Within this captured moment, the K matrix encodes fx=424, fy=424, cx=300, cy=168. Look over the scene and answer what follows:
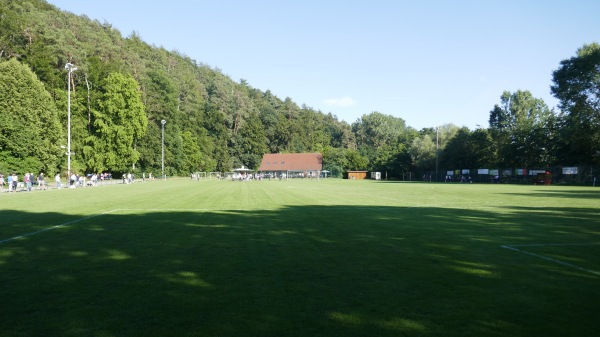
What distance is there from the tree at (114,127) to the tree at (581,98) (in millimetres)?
61797

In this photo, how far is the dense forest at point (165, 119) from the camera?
172 feet

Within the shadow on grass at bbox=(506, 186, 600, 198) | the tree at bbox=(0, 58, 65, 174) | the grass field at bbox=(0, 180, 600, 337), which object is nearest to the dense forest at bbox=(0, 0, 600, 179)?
the tree at bbox=(0, 58, 65, 174)

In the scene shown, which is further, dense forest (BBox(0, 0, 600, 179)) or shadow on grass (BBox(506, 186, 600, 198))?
dense forest (BBox(0, 0, 600, 179))

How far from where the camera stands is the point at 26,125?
49.6 m

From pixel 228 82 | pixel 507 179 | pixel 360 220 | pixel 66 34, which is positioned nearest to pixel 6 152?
pixel 66 34

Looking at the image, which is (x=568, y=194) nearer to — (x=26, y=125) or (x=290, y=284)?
(x=290, y=284)

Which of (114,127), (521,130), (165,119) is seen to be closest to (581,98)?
(521,130)

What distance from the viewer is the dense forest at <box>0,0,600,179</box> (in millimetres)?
52406

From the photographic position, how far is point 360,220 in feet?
47.0

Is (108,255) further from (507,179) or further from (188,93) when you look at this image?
(188,93)

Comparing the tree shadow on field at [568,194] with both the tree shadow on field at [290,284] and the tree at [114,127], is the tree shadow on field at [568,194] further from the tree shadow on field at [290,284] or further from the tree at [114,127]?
the tree at [114,127]

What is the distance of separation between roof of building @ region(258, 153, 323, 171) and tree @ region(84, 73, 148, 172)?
51673 millimetres

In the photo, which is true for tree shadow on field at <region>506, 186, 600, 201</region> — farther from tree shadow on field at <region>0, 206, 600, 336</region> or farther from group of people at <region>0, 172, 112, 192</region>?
group of people at <region>0, 172, 112, 192</region>

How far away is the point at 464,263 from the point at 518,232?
4.98 m
